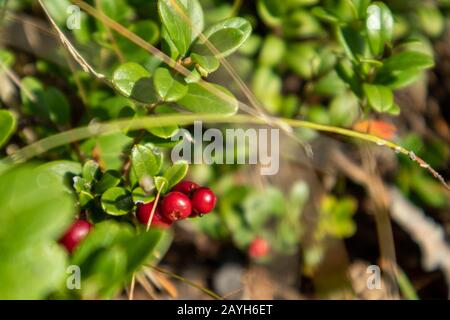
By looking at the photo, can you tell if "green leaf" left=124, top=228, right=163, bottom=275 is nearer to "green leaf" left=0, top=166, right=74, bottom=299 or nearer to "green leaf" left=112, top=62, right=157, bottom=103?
"green leaf" left=0, top=166, right=74, bottom=299

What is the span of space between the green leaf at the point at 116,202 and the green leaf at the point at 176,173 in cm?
14

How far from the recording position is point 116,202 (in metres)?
1.85

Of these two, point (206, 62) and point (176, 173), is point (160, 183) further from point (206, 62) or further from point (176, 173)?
point (206, 62)

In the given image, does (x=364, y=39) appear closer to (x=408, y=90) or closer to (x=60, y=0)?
(x=60, y=0)

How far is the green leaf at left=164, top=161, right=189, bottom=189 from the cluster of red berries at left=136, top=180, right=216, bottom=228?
0.15 feet

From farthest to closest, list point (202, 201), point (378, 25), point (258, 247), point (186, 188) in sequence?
1. point (258, 247)
2. point (378, 25)
3. point (186, 188)
4. point (202, 201)

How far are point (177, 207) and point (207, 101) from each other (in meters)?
0.37

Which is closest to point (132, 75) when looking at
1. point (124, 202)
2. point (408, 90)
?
point (124, 202)

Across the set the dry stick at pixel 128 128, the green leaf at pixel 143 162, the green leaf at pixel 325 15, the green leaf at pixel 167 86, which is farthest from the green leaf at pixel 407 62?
the green leaf at pixel 143 162

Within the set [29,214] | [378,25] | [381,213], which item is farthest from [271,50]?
[29,214]

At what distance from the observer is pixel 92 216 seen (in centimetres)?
190

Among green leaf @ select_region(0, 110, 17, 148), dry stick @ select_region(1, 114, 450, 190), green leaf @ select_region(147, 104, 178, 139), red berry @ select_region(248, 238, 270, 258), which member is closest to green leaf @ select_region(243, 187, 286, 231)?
red berry @ select_region(248, 238, 270, 258)

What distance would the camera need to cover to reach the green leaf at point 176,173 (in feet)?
6.18
